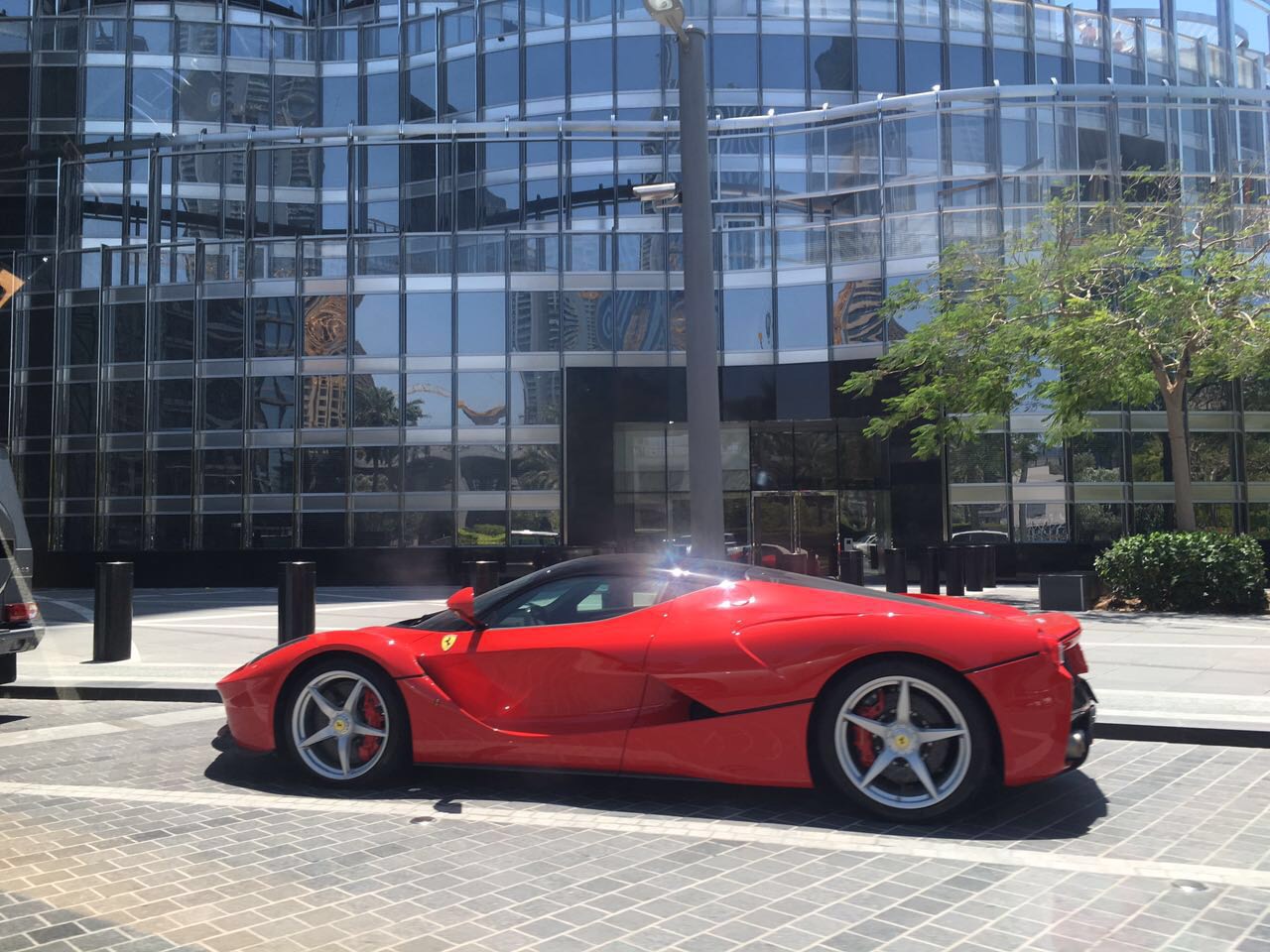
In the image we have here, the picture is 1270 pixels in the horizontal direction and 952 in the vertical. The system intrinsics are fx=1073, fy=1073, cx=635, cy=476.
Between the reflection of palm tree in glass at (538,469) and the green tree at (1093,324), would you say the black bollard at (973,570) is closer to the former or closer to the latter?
the green tree at (1093,324)

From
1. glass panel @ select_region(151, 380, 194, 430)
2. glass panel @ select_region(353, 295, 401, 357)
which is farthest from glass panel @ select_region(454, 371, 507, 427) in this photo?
glass panel @ select_region(151, 380, 194, 430)

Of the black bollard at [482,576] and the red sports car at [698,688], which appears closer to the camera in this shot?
the red sports car at [698,688]

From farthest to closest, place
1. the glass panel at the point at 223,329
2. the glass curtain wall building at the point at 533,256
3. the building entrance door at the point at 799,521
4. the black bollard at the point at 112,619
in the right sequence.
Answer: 1. the glass panel at the point at 223,329
2. the building entrance door at the point at 799,521
3. the glass curtain wall building at the point at 533,256
4. the black bollard at the point at 112,619

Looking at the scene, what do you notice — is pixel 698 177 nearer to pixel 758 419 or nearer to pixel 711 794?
pixel 711 794

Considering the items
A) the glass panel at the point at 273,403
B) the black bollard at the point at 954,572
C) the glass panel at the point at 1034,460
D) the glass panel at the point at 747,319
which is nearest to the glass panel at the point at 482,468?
the glass panel at the point at 273,403

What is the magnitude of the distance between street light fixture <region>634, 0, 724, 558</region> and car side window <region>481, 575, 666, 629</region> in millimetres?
3000

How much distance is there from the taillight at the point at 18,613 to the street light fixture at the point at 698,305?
5313mm

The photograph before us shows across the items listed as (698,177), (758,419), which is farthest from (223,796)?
(758,419)

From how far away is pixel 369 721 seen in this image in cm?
568

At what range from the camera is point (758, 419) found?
26141 mm

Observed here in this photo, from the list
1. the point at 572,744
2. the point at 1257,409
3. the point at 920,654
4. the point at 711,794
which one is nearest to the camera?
the point at 920,654

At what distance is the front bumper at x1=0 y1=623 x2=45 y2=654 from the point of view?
827cm

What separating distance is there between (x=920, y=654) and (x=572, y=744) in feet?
5.61

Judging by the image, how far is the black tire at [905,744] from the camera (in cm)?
478
